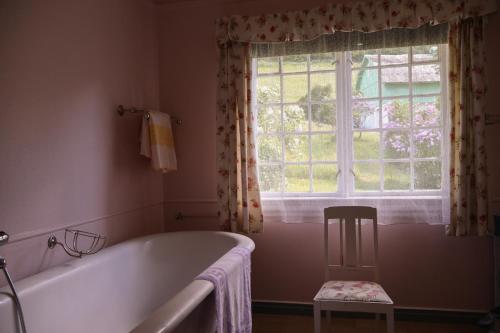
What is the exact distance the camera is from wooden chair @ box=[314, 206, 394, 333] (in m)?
2.18

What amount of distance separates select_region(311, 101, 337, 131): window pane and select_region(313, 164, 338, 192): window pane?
28 cm

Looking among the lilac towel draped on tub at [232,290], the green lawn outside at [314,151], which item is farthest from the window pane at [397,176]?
the lilac towel draped on tub at [232,290]

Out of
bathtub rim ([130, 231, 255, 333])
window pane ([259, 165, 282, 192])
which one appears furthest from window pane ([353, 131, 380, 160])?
bathtub rim ([130, 231, 255, 333])

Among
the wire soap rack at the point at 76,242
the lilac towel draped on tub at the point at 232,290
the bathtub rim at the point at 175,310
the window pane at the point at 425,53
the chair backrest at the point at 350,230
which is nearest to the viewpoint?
the bathtub rim at the point at 175,310

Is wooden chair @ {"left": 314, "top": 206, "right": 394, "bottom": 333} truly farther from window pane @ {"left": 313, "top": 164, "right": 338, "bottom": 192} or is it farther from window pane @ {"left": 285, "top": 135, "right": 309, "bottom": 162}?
window pane @ {"left": 285, "top": 135, "right": 309, "bottom": 162}

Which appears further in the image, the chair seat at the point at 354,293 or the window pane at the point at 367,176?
the window pane at the point at 367,176

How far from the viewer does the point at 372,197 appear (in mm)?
2904

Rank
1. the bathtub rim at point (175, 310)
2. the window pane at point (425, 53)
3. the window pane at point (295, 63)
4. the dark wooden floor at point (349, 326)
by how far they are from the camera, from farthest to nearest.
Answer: the window pane at point (295, 63)
the window pane at point (425, 53)
the dark wooden floor at point (349, 326)
the bathtub rim at point (175, 310)

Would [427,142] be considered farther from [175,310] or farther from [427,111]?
[175,310]

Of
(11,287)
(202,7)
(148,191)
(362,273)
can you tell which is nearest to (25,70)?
(11,287)

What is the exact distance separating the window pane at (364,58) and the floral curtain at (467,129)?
1.61ft

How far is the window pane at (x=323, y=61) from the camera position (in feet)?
9.78

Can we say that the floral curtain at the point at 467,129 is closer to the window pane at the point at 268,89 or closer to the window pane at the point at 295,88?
the window pane at the point at 295,88

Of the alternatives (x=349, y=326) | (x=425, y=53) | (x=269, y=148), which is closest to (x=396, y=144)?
(x=425, y=53)
